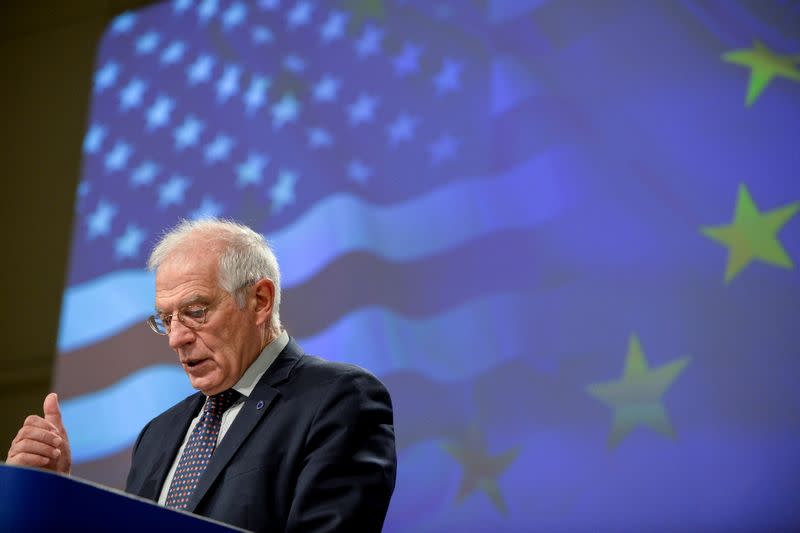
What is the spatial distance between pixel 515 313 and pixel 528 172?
50cm

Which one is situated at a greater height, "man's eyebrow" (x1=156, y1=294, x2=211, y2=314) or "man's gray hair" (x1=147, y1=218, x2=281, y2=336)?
"man's gray hair" (x1=147, y1=218, x2=281, y2=336)

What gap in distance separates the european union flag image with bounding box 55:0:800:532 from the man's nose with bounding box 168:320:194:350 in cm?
131

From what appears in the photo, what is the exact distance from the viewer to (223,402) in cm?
210

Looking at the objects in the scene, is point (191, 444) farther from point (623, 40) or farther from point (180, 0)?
point (180, 0)

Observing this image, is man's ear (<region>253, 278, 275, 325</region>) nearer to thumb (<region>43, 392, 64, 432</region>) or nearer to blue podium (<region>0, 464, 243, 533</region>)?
thumb (<region>43, 392, 64, 432</region>)

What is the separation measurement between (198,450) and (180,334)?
0.85 feet

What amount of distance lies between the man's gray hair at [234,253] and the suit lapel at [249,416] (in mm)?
121

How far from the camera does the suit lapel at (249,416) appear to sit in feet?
6.16

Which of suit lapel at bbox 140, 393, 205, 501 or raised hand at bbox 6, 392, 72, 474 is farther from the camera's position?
suit lapel at bbox 140, 393, 205, 501

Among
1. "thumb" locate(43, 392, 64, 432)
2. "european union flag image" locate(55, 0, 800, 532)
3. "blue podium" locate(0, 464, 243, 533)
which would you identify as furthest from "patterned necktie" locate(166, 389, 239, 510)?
"european union flag image" locate(55, 0, 800, 532)

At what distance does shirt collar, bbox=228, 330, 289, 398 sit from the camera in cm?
209

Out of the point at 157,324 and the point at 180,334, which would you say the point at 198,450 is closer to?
the point at 180,334

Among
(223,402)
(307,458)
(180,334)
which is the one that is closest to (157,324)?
(180,334)

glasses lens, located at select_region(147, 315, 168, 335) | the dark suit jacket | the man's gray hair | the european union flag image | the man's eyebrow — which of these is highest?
the european union flag image
